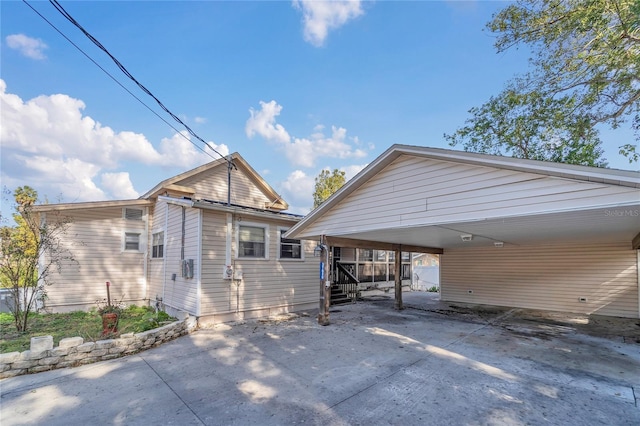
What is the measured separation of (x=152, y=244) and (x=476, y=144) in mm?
14477

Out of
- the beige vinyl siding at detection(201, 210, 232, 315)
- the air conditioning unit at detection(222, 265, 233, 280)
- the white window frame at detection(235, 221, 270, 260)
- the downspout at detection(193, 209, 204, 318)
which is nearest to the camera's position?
the downspout at detection(193, 209, 204, 318)

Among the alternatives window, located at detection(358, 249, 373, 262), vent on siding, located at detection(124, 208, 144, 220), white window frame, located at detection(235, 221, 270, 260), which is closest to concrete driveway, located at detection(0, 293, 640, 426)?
white window frame, located at detection(235, 221, 270, 260)

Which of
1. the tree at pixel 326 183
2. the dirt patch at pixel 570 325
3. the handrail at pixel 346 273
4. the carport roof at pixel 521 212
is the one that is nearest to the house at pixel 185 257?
the carport roof at pixel 521 212

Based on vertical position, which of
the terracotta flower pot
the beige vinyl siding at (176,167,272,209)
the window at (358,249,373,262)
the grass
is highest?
the beige vinyl siding at (176,167,272,209)

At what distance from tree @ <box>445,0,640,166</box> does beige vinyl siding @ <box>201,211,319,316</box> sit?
10.1m

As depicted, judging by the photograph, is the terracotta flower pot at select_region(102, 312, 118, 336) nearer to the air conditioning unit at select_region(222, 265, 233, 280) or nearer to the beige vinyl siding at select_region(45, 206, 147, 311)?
the air conditioning unit at select_region(222, 265, 233, 280)

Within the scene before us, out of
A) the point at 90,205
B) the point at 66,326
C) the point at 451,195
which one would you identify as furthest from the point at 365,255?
the point at 66,326

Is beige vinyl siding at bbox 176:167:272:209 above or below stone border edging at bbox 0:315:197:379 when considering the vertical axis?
above

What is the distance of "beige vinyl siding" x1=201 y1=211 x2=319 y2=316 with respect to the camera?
24.7 feet

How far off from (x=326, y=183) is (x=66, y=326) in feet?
50.1

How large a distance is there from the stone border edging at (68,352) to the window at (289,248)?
4.21 metres

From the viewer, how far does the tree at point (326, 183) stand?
19.6m

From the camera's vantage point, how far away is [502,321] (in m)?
8.41

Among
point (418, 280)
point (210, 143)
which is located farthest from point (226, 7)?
point (418, 280)
